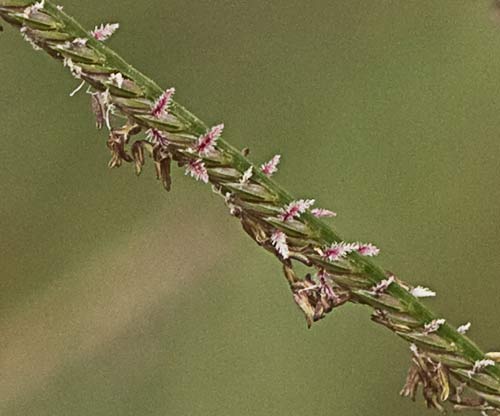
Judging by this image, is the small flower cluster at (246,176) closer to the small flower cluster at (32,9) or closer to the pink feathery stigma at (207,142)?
the pink feathery stigma at (207,142)

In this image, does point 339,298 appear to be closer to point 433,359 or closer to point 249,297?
point 433,359

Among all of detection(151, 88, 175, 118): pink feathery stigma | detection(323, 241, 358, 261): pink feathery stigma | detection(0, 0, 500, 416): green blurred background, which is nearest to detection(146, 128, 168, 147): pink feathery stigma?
detection(151, 88, 175, 118): pink feathery stigma

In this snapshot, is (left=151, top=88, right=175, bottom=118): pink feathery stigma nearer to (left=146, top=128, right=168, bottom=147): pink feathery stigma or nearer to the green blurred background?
(left=146, top=128, right=168, bottom=147): pink feathery stigma

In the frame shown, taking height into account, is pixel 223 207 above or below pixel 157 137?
above

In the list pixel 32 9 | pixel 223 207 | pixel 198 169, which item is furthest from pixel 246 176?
pixel 223 207

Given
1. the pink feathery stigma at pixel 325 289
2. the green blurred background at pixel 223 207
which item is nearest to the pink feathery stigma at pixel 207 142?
the pink feathery stigma at pixel 325 289

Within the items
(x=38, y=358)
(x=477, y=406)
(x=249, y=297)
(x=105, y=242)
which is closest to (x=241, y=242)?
(x=249, y=297)

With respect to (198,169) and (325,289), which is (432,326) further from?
(198,169)
